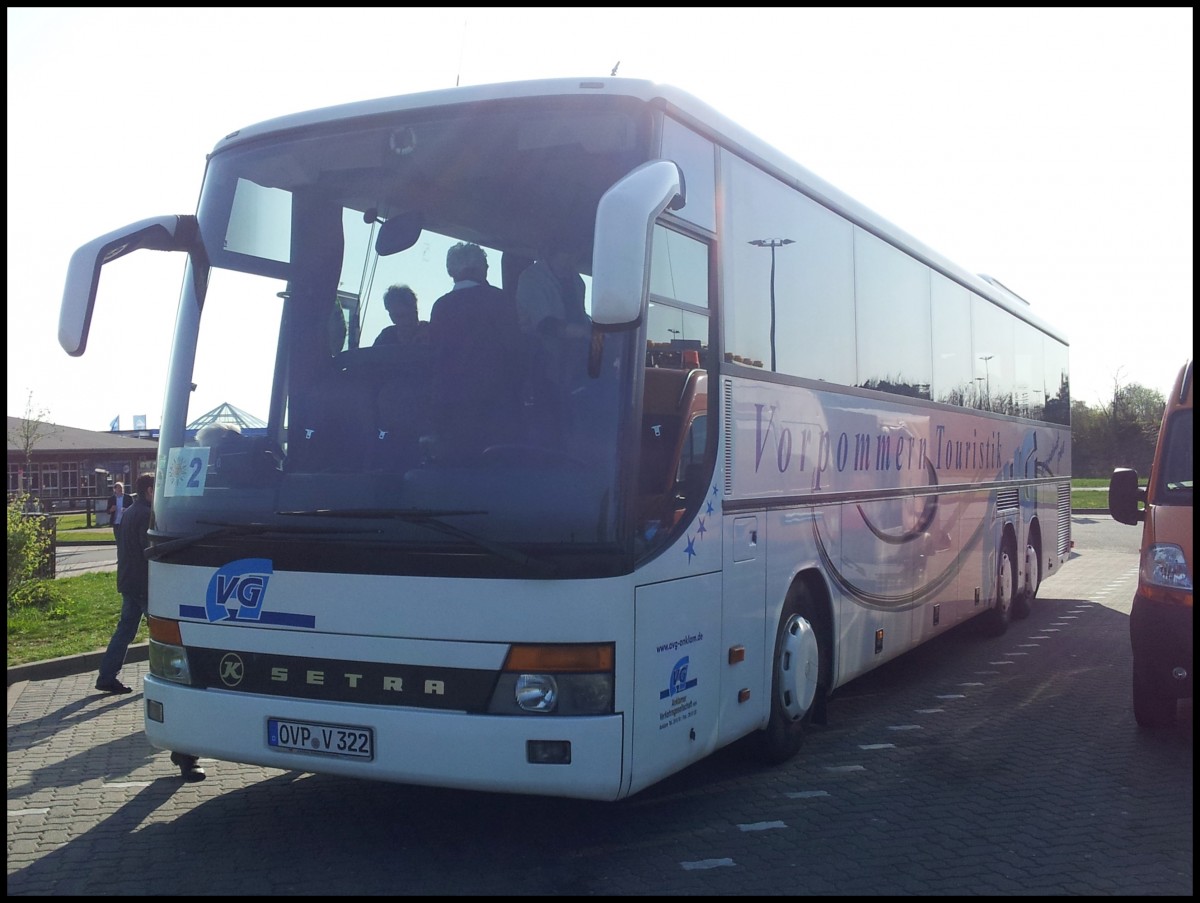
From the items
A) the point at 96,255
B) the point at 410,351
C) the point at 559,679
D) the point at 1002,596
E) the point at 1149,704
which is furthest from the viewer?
the point at 1002,596

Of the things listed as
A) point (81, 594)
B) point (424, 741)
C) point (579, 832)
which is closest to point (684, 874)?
point (579, 832)

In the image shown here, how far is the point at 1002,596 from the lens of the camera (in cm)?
1266

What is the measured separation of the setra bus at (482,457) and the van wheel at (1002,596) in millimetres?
6236

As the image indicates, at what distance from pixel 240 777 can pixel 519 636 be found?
2765 millimetres

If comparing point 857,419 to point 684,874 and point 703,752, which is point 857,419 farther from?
point 684,874

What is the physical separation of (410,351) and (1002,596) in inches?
356

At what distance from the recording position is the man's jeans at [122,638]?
9.61 metres

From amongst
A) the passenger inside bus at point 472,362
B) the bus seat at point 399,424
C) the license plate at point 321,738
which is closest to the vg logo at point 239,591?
the license plate at point 321,738

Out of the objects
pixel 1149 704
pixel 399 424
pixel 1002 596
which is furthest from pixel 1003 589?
pixel 399 424

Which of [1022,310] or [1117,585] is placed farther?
[1117,585]

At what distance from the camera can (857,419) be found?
8227 millimetres

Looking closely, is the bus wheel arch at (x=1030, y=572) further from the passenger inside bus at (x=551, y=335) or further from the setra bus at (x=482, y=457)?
the passenger inside bus at (x=551, y=335)

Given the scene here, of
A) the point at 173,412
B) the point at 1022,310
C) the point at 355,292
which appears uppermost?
the point at 1022,310

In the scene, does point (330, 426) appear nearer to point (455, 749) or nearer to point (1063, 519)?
point (455, 749)
